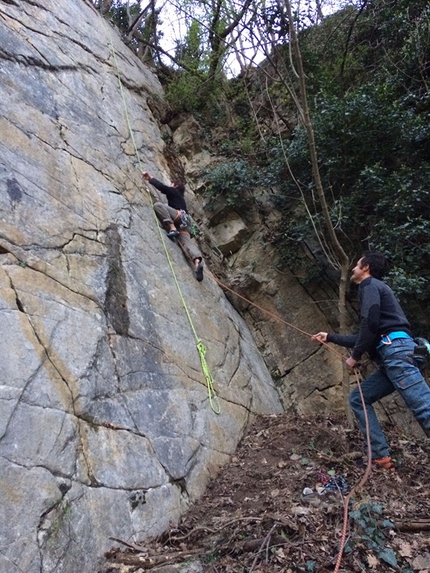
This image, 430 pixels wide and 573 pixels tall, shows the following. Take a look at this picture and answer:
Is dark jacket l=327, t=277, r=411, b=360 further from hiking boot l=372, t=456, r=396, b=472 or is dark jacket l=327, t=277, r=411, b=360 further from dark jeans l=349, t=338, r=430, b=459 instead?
hiking boot l=372, t=456, r=396, b=472

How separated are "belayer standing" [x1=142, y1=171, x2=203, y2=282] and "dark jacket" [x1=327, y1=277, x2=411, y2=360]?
128 inches

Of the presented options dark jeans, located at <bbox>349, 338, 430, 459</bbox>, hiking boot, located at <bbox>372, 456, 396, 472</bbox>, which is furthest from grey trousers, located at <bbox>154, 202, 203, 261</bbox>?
hiking boot, located at <bbox>372, 456, 396, 472</bbox>

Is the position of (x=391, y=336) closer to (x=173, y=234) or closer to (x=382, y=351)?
(x=382, y=351)

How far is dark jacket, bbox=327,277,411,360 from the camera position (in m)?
4.22

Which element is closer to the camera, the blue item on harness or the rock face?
the rock face

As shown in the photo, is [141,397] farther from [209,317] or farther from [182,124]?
[182,124]

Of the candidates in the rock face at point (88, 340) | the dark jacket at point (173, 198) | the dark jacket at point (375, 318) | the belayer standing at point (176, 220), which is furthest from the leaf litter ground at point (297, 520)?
the dark jacket at point (173, 198)

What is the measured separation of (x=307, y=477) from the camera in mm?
4230

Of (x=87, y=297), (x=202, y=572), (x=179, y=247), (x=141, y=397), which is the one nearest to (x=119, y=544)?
(x=202, y=572)

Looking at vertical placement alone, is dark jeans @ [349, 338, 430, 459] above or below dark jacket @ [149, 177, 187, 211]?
below

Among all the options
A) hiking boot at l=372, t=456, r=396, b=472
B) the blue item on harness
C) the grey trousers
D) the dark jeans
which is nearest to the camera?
the dark jeans

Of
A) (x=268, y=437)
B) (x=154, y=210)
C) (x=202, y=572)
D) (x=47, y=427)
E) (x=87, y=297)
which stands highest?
(x=154, y=210)

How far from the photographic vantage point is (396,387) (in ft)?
13.4

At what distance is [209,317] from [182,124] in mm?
5982
